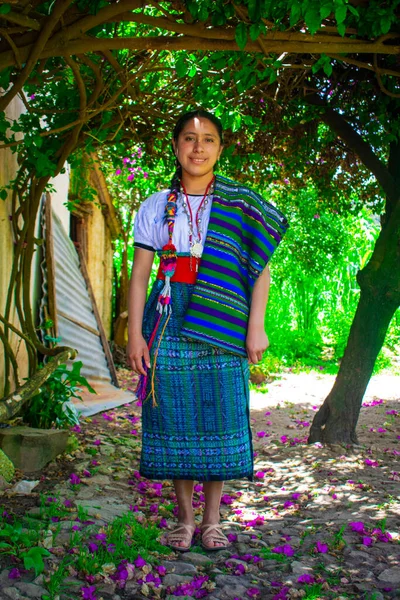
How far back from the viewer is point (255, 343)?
2.59 metres

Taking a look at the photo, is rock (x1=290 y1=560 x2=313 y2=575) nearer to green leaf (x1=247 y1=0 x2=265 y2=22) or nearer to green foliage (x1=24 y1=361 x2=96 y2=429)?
green foliage (x1=24 y1=361 x2=96 y2=429)

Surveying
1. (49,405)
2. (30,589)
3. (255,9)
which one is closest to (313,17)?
(255,9)

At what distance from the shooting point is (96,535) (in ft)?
8.53

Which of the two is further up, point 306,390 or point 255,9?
point 255,9

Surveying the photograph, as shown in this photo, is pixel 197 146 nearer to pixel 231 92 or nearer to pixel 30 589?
pixel 30 589

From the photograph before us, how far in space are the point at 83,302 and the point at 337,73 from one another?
13.6 feet

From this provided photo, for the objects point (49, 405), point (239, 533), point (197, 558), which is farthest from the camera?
point (49, 405)

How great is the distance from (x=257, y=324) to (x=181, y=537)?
968 mm

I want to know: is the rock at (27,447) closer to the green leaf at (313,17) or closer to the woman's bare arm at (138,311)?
the woman's bare arm at (138,311)

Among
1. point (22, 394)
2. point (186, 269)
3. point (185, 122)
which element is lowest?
point (22, 394)

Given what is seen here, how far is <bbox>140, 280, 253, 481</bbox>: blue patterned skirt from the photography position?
2613 millimetres

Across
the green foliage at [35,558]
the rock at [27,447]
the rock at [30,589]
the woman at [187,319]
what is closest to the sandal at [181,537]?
the woman at [187,319]

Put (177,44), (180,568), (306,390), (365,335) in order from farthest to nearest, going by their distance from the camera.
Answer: (306,390), (365,335), (177,44), (180,568)

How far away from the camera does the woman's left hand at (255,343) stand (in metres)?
2.59
